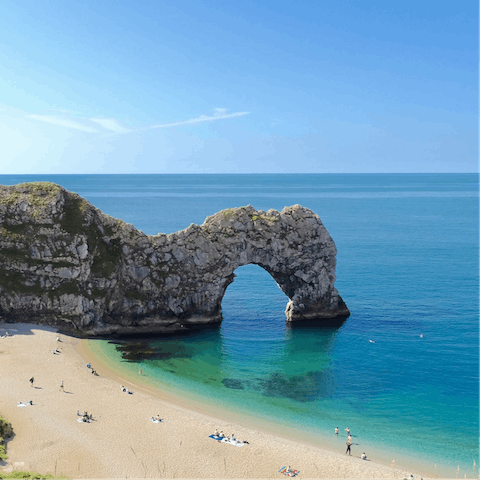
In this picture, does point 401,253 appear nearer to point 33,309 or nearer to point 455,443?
point 455,443

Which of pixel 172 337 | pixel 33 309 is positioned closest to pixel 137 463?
pixel 172 337

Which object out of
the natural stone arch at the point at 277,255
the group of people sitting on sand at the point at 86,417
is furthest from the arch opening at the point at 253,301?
the group of people sitting on sand at the point at 86,417

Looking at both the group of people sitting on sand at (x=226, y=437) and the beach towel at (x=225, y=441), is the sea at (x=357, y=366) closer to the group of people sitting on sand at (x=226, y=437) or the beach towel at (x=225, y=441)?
the group of people sitting on sand at (x=226, y=437)

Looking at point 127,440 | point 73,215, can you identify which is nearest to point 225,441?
point 127,440

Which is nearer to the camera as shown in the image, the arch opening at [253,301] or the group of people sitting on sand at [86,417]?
the group of people sitting on sand at [86,417]

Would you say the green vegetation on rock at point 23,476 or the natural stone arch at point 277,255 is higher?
the natural stone arch at point 277,255

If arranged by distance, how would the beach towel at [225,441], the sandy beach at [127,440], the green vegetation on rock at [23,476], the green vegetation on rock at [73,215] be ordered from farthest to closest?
1. the green vegetation on rock at [73,215]
2. the beach towel at [225,441]
3. the sandy beach at [127,440]
4. the green vegetation on rock at [23,476]
